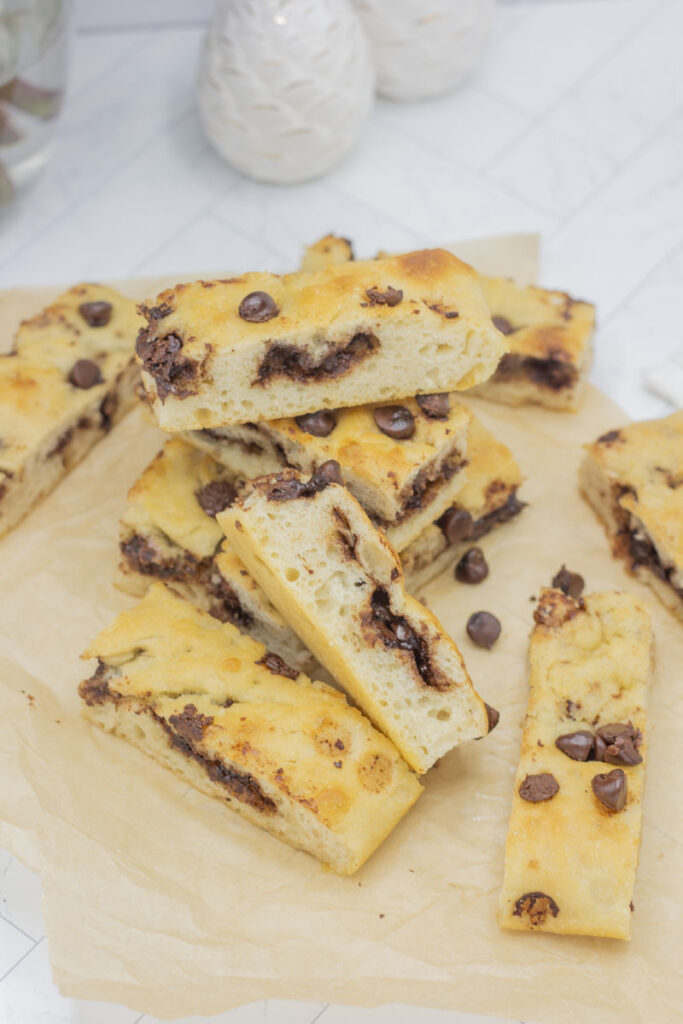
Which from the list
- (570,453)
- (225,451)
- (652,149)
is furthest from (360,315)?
(652,149)

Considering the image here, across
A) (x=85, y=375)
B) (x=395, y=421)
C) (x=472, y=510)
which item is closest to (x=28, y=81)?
(x=85, y=375)

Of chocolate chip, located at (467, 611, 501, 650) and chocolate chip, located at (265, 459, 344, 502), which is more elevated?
chocolate chip, located at (265, 459, 344, 502)

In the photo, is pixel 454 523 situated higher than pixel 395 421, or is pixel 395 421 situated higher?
pixel 395 421

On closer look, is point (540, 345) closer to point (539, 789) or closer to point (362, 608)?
point (362, 608)

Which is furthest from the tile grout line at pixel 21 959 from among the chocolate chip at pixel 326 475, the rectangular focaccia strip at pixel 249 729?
the chocolate chip at pixel 326 475

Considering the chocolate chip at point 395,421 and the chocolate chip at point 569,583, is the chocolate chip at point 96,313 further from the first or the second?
the chocolate chip at point 569,583

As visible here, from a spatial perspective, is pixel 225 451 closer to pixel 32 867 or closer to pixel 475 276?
pixel 475 276

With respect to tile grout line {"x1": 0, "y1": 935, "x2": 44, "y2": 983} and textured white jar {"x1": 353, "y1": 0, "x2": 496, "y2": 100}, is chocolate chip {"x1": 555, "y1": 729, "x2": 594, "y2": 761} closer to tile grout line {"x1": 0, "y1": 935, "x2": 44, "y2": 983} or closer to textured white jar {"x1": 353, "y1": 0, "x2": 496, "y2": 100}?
tile grout line {"x1": 0, "y1": 935, "x2": 44, "y2": 983}

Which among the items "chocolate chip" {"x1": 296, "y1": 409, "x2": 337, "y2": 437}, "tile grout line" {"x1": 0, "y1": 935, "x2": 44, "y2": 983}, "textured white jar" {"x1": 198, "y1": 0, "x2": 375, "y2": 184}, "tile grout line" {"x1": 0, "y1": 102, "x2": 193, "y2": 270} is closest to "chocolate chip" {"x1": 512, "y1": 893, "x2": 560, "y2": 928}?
"tile grout line" {"x1": 0, "y1": 935, "x2": 44, "y2": 983}
